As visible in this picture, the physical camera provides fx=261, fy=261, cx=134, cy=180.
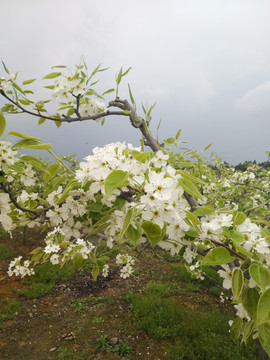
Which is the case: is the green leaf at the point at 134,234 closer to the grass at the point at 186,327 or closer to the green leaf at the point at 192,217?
the green leaf at the point at 192,217

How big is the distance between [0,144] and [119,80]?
91cm

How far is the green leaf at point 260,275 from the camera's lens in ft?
2.72

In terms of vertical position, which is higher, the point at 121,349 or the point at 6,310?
the point at 6,310

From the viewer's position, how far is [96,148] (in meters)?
1.16

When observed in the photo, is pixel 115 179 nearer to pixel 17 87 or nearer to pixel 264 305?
pixel 264 305

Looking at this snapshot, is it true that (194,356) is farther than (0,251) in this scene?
No

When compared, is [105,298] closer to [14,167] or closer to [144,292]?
[144,292]

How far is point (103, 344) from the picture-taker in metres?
4.03

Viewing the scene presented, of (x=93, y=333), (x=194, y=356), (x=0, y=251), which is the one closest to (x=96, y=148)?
(x=194, y=356)

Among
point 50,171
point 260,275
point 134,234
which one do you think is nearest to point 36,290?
point 50,171

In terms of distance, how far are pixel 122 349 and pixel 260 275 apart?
12.6ft

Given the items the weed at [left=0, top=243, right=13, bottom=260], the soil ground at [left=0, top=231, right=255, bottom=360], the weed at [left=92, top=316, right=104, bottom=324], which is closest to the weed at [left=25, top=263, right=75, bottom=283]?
the soil ground at [left=0, top=231, right=255, bottom=360]

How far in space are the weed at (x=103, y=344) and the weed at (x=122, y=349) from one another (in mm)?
112

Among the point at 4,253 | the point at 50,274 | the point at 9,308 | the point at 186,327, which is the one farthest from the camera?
the point at 4,253
